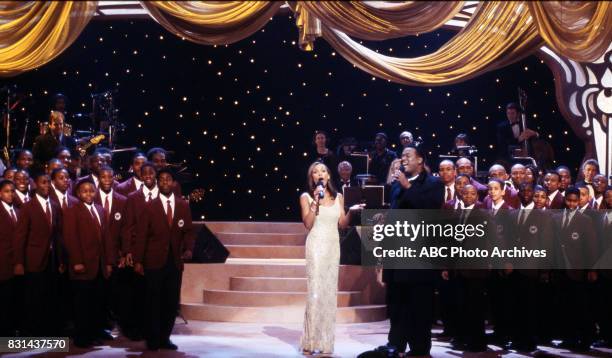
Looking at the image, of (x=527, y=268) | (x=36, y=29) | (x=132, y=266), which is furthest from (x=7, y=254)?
(x=527, y=268)

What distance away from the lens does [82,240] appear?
313 inches

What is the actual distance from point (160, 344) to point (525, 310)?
3.46 m

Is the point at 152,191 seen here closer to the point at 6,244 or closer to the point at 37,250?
the point at 37,250

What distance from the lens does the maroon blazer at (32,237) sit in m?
7.89

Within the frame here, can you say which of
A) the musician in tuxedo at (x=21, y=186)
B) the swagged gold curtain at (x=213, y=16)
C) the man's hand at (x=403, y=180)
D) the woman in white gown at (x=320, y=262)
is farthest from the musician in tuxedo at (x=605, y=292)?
the musician in tuxedo at (x=21, y=186)

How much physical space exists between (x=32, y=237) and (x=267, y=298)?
9.66ft

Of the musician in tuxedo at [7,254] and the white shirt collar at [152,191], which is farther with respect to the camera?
the white shirt collar at [152,191]

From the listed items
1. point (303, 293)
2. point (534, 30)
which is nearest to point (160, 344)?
point (303, 293)

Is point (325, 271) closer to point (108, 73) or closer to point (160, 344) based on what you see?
point (160, 344)

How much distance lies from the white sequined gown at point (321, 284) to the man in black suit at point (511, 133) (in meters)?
5.08

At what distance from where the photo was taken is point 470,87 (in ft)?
45.6

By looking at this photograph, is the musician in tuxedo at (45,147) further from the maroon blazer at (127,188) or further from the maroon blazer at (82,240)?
the maroon blazer at (82,240)

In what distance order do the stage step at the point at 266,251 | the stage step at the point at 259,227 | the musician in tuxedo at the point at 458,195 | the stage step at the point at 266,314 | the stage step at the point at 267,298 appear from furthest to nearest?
the stage step at the point at 259,227 → the stage step at the point at 266,251 → the stage step at the point at 267,298 → the stage step at the point at 266,314 → the musician in tuxedo at the point at 458,195

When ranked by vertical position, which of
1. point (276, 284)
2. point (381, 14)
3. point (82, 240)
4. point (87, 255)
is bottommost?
point (276, 284)
